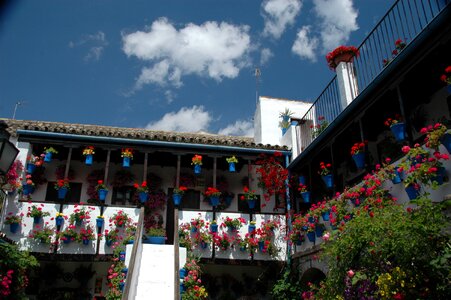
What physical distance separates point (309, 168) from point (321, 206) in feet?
6.94

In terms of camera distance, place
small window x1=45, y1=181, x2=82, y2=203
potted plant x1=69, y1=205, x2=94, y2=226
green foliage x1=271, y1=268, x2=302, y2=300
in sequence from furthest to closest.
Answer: small window x1=45, y1=181, x2=82, y2=203, green foliage x1=271, y1=268, x2=302, y2=300, potted plant x1=69, y1=205, x2=94, y2=226

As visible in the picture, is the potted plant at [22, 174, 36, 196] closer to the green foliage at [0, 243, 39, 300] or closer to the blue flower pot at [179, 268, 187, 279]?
the green foliage at [0, 243, 39, 300]

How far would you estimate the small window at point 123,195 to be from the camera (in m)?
13.7

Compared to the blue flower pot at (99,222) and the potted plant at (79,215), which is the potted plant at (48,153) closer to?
the potted plant at (79,215)

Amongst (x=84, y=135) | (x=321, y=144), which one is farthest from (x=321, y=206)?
(x=84, y=135)

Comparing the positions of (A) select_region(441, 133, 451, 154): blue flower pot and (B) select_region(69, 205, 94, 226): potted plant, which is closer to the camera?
(A) select_region(441, 133, 451, 154): blue flower pot

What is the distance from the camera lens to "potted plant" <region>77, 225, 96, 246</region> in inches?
444

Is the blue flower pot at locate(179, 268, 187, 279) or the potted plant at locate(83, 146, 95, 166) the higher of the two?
the potted plant at locate(83, 146, 95, 166)

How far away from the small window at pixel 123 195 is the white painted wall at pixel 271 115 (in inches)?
208

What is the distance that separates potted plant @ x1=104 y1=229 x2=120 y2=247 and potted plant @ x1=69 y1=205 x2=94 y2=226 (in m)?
0.70

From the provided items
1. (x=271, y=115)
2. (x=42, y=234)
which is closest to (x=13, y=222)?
(x=42, y=234)

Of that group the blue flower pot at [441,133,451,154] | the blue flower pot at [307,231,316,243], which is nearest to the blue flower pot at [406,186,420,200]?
the blue flower pot at [441,133,451,154]

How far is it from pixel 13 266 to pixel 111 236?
258 cm

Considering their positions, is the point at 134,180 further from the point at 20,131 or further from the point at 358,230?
the point at 358,230
